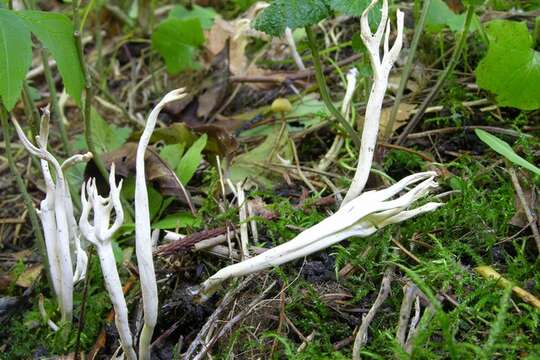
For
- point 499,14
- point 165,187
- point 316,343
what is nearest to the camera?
point 316,343

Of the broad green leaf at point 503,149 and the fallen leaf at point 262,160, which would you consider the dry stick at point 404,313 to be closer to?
the broad green leaf at point 503,149

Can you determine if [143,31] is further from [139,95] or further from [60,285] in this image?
[60,285]

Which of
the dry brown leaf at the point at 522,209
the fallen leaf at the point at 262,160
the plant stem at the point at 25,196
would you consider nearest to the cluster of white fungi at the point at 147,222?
the plant stem at the point at 25,196

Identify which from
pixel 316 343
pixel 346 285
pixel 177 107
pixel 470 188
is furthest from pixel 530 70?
pixel 177 107

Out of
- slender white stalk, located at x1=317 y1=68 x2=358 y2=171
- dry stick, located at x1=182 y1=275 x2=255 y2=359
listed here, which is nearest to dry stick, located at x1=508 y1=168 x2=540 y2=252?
slender white stalk, located at x1=317 y1=68 x2=358 y2=171

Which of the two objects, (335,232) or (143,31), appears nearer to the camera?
(335,232)

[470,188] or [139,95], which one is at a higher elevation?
[470,188]
